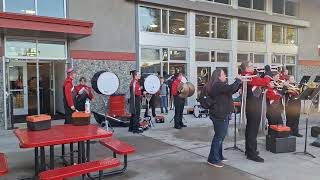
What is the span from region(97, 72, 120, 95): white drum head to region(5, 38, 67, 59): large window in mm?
3720

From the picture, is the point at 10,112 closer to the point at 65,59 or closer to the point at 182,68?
the point at 65,59

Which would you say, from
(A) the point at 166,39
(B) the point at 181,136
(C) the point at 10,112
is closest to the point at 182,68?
(A) the point at 166,39

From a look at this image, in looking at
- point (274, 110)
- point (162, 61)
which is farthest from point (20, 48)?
point (274, 110)

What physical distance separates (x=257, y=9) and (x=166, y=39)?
612 cm

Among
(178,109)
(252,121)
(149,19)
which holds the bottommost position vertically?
(178,109)

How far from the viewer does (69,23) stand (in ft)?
32.2

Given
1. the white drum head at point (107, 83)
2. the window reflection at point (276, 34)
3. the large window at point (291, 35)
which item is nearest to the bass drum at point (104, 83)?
the white drum head at point (107, 83)

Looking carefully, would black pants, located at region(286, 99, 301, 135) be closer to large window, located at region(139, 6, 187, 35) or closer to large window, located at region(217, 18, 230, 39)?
large window, located at region(139, 6, 187, 35)

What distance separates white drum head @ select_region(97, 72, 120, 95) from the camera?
783cm

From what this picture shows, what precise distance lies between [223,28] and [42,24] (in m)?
9.04

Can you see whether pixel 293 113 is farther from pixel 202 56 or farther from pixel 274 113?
pixel 202 56

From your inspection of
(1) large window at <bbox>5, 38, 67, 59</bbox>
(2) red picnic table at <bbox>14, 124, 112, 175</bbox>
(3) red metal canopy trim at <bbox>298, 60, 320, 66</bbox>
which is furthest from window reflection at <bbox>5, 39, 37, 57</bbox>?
(3) red metal canopy trim at <bbox>298, 60, 320, 66</bbox>

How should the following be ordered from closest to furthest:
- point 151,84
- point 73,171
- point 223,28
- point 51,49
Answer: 1. point 73,171
2. point 151,84
3. point 51,49
4. point 223,28

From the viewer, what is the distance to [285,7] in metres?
18.5
